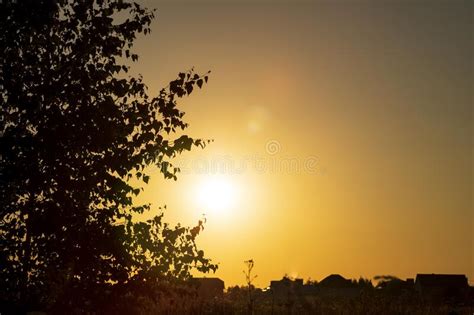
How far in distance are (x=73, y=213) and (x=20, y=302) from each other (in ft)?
5.57

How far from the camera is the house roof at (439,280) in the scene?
4200 inches

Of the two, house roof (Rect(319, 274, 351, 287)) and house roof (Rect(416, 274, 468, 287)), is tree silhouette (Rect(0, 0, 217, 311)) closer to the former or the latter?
house roof (Rect(416, 274, 468, 287))

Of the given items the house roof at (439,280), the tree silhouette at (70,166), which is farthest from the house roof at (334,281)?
the tree silhouette at (70,166)

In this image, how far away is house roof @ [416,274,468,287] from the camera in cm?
10669

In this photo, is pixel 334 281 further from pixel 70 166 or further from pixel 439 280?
pixel 70 166

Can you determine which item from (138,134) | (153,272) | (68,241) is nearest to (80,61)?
(138,134)

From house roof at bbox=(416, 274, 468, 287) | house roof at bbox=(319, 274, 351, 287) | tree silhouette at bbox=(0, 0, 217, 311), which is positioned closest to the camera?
tree silhouette at bbox=(0, 0, 217, 311)

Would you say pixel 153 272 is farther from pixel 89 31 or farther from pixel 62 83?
pixel 89 31

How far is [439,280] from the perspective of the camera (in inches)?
4267

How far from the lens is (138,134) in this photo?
11312 mm

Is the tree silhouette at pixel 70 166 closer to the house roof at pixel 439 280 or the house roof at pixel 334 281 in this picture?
the house roof at pixel 439 280

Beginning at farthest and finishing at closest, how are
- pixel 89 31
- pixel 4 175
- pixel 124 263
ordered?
pixel 89 31, pixel 124 263, pixel 4 175

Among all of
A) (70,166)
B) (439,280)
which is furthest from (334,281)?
(70,166)

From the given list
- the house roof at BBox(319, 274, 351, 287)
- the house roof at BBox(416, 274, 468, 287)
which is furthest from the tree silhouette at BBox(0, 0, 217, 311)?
the house roof at BBox(319, 274, 351, 287)
